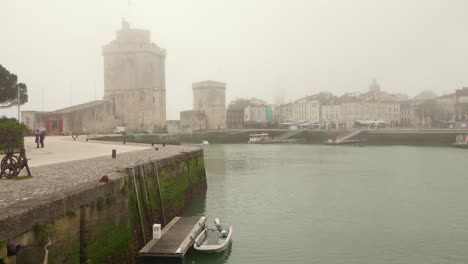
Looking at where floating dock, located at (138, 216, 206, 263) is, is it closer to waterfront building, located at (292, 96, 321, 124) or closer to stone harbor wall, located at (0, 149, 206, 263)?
stone harbor wall, located at (0, 149, 206, 263)

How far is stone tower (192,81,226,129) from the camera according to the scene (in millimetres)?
95312

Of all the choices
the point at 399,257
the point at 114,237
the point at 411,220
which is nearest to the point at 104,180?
the point at 114,237

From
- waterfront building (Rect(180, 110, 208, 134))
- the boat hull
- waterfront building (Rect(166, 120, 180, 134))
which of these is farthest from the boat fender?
waterfront building (Rect(180, 110, 208, 134))

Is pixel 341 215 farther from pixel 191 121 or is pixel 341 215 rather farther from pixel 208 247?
pixel 191 121

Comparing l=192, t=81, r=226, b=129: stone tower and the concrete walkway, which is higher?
l=192, t=81, r=226, b=129: stone tower

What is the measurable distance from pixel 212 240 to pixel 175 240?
1315mm

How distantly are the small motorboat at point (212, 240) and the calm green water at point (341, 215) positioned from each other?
0.76ft

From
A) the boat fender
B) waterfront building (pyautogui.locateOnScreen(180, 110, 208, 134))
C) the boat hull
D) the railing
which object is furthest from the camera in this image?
waterfront building (pyautogui.locateOnScreen(180, 110, 208, 134))

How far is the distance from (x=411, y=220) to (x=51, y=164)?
13356 millimetres

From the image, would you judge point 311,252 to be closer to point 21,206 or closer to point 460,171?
point 21,206

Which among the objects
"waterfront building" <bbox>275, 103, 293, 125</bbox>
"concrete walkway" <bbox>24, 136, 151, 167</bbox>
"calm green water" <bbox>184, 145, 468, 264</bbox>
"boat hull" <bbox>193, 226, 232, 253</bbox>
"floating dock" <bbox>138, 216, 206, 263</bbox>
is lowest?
"calm green water" <bbox>184, 145, 468, 264</bbox>

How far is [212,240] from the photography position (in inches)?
533

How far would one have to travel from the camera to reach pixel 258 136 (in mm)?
85875

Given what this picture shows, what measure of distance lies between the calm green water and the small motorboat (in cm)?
23
